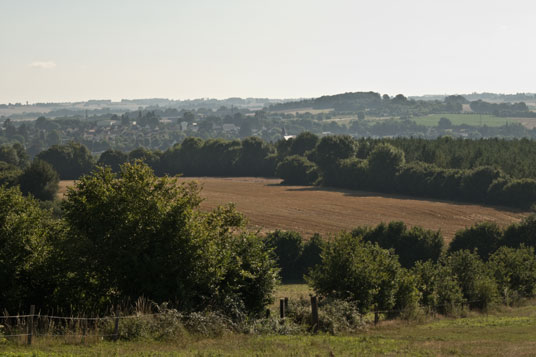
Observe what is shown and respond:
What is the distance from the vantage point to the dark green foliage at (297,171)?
15588cm

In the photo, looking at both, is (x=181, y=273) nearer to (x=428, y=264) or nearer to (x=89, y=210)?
(x=89, y=210)

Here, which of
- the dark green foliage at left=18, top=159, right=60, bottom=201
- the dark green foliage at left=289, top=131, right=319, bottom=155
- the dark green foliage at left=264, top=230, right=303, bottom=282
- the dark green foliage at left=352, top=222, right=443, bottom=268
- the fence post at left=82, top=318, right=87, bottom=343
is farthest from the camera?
the dark green foliage at left=289, top=131, right=319, bottom=155

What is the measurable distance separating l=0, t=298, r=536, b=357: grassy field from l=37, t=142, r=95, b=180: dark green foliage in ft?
515

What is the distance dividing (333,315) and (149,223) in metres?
11.2

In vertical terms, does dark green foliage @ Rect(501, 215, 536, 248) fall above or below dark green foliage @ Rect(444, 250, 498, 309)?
below

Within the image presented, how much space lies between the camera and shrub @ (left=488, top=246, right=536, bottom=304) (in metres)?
52.1

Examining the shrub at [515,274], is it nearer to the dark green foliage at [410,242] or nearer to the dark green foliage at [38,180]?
the dark green foliage at [410,242]

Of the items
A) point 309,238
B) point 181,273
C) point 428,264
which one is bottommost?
point 309,238

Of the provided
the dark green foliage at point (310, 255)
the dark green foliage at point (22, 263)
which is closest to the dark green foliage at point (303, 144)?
the dark green foliage at point (310, 255)

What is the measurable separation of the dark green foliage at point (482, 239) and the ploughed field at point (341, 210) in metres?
10.1

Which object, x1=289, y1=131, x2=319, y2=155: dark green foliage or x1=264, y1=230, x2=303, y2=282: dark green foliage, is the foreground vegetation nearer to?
x1=264, y1=230, x2=303, y2=282: dark green foliage

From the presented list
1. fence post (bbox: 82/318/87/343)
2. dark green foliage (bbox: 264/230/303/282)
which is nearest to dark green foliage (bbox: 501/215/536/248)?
dark green foliage (bbox: 264/230/303/282)

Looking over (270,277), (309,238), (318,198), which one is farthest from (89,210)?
(318,198)

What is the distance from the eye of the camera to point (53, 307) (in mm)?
31109
